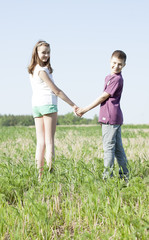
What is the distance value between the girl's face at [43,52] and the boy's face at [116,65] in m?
0.95

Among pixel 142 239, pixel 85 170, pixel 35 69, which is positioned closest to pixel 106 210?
pixel 142 239

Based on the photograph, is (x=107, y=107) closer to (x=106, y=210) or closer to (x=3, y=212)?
(x=106, y=210)

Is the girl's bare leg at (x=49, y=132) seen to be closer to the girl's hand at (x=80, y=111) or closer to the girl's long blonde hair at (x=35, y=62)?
the girl's hand at (x=80, y=111)

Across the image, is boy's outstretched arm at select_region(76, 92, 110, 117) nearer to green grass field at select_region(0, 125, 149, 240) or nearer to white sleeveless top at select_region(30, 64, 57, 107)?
white sleeveless top at select_region(30, 64, 57, 107)

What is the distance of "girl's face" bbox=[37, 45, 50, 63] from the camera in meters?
4.35

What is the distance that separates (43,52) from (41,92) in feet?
1.92

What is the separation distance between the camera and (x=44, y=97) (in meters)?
4.23

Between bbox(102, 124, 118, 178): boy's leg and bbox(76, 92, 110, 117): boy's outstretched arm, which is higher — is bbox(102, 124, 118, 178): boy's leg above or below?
below

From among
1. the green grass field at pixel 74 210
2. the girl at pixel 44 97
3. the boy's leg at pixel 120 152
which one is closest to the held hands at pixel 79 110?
the girl at pixel 44 97

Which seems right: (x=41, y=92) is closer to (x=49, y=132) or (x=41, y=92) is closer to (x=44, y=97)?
(x=44, y=97)

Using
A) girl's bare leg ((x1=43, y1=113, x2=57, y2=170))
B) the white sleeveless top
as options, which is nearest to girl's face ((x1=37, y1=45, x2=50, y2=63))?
the white sleeveless top

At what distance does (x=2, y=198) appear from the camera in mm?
3596

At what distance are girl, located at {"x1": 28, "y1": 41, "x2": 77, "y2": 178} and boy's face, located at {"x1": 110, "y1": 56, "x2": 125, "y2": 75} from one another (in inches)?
31.6

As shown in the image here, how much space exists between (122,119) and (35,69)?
1.44 m
